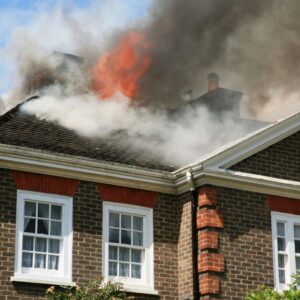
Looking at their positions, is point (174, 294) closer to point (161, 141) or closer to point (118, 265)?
point (118, 265)

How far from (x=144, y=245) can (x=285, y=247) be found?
134 inches

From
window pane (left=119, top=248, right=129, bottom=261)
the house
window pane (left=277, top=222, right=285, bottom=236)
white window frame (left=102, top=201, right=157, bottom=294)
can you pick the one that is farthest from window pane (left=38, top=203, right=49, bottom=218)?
window pane (left=277, top=222, right=285, bottom=236)

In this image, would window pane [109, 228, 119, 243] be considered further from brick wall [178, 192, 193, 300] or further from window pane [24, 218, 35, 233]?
window pane [24, 218, 35, 233]

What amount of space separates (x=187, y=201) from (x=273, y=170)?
7.50 ft

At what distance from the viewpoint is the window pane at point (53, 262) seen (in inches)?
794

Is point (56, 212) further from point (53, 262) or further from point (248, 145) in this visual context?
point (248, 145)

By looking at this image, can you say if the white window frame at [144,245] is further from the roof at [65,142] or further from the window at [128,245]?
the roof at [65,142]

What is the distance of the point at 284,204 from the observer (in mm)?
22234

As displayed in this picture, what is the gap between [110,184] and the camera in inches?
837

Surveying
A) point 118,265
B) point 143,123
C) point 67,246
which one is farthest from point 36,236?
point 143,123

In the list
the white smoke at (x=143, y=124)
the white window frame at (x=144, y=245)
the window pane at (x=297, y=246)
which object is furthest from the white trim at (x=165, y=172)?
the window pane at (x=297, y=246)

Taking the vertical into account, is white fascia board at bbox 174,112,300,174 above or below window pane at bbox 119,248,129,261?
above

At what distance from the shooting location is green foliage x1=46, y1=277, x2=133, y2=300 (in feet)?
62.4

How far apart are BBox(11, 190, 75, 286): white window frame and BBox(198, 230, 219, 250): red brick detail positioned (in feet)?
9.79
